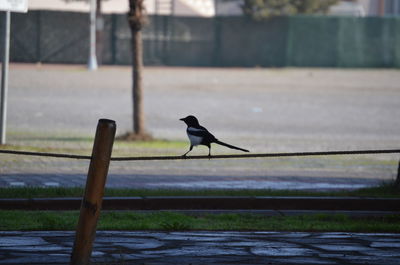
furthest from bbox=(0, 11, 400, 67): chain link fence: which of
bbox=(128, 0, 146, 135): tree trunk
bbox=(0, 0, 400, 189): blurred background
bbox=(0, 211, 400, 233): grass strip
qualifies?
bbox=(0, 211, 400, 233): grass strip

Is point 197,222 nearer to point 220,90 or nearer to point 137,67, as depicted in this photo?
point 137,67

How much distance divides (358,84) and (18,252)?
2985 cm

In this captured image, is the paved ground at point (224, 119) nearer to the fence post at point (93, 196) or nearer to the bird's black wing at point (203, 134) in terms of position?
the bird's black wing at point (203, 134)

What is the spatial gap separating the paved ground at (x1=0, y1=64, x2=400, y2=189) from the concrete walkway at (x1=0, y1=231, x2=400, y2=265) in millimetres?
3973

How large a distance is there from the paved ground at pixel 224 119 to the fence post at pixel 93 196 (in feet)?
19.5

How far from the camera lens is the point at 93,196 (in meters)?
6.90

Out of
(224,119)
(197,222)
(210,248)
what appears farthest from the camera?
(224,119)

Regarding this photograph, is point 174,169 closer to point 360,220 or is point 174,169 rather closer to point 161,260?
point 360,220

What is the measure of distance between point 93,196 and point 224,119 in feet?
54.5

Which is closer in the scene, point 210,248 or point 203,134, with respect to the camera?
point 210,248

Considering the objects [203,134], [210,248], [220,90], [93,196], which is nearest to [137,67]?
[203,134]

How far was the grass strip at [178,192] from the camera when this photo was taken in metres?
11.2

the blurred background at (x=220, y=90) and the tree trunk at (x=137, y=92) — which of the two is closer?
the blurred background at (x=220, y=90)

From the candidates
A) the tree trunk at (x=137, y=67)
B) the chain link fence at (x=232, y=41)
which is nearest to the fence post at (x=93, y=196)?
the tree trunk at (x=137, y=67)
